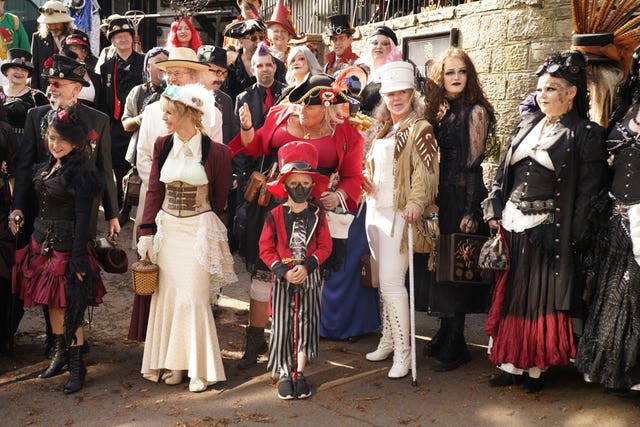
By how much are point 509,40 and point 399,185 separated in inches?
144

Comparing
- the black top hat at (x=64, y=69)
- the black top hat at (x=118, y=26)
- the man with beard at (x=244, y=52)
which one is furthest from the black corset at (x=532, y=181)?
the black top hat at (x=118, y=26)

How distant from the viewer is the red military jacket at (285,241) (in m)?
4.70

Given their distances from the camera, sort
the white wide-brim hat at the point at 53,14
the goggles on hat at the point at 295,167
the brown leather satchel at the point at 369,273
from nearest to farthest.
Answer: the goggles on hat at the point at 295,167, the brown leather satchel at the point at 369,273, the white wide-brim hat at the point at 53,14

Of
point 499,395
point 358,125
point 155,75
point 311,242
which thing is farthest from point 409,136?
point 155,75

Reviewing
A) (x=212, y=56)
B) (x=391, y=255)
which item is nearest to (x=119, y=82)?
(x=212, y=56)

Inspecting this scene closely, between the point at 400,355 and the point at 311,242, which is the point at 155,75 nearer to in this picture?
the point at 311,242

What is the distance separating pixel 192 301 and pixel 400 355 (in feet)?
4.78

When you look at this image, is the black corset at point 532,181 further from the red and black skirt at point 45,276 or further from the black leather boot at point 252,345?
the red and black skirt at point 45,276

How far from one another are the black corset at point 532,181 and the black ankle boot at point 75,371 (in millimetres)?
3050

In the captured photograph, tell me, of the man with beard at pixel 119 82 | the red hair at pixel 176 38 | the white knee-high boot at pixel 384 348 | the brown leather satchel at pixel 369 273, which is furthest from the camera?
the man with beard at pixel 119 82

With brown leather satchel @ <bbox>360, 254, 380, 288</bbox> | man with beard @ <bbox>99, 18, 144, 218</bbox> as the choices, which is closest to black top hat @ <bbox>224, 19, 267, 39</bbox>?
man with beard @ <bbox>99, 18, 144, 218</bbox>

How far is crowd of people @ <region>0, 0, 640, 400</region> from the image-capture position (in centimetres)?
450

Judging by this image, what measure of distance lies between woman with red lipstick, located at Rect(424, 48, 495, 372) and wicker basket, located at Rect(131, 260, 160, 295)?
75.5 inches

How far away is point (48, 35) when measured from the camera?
8625 millimetres
